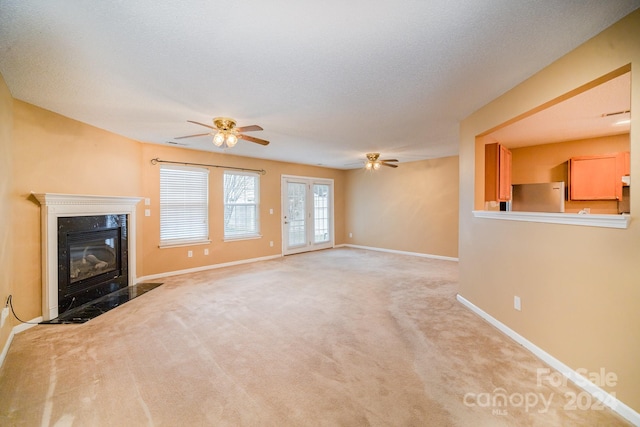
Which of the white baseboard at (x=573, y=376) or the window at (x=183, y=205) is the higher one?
the window at (x=183, y=205)

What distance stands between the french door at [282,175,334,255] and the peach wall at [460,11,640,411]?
15.5ft

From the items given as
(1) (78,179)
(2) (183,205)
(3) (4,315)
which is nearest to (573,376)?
(3) (4,315)

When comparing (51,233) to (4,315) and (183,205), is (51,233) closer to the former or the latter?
(4,315)

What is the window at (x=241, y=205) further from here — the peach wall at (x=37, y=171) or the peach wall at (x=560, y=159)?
the peach wall at (x=560, y=159)

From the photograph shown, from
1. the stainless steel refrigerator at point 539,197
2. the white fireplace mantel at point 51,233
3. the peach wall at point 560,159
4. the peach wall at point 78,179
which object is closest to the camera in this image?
the peach wall at point 78,179

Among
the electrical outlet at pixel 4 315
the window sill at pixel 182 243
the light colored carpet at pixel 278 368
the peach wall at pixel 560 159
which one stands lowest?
the light colored carpet at pixel 278 368

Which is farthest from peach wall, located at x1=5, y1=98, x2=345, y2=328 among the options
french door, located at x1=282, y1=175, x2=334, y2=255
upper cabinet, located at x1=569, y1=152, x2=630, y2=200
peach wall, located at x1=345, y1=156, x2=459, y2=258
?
upper cabinet, located at x1=569, y1=152, x2=630, y2=200

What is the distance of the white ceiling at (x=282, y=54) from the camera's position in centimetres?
151

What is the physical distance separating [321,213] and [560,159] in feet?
17.7

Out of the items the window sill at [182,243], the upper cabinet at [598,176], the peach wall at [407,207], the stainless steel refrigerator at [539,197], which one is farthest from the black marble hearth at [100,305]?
the upper cabinet at [598,176]

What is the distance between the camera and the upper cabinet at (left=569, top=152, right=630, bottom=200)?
4012 mm

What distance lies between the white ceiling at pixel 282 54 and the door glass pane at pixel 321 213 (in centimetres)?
434

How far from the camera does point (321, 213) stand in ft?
25.6

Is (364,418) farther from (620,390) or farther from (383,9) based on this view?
(383,9)
